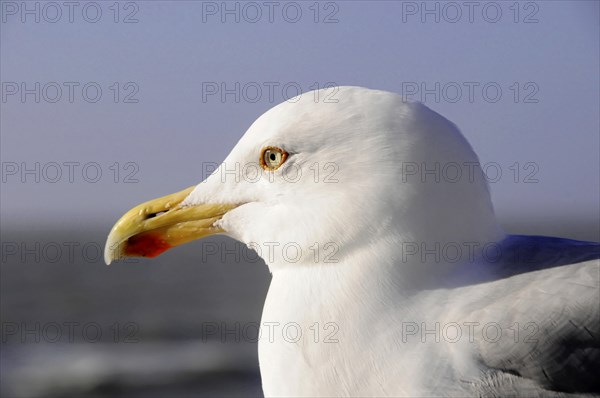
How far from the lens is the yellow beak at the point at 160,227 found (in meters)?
3.55

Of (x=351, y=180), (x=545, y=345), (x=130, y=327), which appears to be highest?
(x=351, y=180)

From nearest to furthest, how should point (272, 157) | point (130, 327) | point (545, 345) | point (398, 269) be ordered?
point (545, 345), point (398, 269), point (272, 157), point (130, 327)

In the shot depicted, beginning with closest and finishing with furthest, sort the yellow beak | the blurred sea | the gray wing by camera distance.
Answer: the gray wing, the yellow beak, the blurred sea

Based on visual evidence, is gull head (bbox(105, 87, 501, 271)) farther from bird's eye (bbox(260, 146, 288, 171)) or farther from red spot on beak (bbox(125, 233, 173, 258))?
red spot on beak (bbox(125, 233, 173, 258))

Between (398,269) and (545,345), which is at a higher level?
(398,269)

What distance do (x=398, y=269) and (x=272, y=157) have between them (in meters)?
0.69

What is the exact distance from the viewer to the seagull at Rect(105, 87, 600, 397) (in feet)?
9.00

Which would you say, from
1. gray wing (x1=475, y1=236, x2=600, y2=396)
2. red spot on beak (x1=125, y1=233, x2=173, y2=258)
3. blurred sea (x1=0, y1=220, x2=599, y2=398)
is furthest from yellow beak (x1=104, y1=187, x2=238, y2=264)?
blurred sea (x1=0, y1=220, x2=599, y2=398)

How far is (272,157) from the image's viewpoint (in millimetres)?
3320

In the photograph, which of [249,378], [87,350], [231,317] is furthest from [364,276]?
[231,317]

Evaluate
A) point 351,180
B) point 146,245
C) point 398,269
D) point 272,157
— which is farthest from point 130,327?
point 398,269

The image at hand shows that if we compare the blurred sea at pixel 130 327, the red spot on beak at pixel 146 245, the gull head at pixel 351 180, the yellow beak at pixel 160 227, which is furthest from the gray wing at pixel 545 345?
the blurred sea at pixel 130 327

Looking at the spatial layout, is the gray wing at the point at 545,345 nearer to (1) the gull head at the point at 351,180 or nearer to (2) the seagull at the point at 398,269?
(2) the seagull at the point at 398,269

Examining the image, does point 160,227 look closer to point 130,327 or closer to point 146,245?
point 146,245
